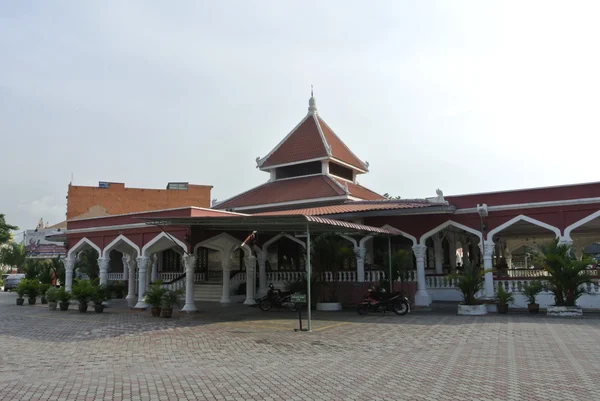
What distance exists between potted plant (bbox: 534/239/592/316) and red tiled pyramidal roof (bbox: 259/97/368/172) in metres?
12.7

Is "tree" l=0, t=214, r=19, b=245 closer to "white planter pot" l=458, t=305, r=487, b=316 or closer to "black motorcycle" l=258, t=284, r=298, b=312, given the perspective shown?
"black motorcycle" l=258, t=284, r=298, b=312

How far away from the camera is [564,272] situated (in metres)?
13.6

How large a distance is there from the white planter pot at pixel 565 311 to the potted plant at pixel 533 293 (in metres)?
0.71

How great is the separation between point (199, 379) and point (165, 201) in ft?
116

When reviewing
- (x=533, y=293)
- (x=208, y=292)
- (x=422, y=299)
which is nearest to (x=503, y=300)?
(x=533, y=293)

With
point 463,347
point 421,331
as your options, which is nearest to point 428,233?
point 421,331

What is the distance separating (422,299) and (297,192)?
8.68m

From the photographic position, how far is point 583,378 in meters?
6.44

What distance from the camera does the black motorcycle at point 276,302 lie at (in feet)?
54.2

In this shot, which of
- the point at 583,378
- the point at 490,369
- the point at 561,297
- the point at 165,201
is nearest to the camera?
the point at 583,378

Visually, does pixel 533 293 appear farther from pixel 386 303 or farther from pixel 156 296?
pixel 156 296

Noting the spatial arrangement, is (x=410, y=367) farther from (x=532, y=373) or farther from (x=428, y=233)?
(x=428, y=233)

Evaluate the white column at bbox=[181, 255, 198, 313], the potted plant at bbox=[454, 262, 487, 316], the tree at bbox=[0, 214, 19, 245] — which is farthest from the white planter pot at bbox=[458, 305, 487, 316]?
the tree at bbox=[0, 214, 19, 245]

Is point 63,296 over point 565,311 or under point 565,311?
over
